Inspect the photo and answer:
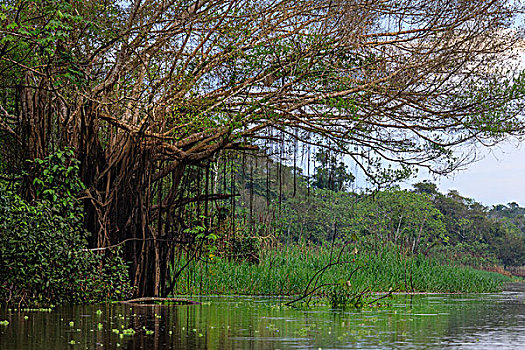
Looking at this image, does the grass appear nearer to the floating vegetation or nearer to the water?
the floating vegetation

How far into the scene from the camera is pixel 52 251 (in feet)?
34.0

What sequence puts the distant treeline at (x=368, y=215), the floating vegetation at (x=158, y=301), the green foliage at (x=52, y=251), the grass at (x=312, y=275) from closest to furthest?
the green foliage at (x=52, y=251)
the floating vegetation at (x=158, y=301)
the grass at (x=312, y=275)
the distant treeline at (x=368, y=215)

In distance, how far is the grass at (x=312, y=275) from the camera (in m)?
16.2

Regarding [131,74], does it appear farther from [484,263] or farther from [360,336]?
[484,263]

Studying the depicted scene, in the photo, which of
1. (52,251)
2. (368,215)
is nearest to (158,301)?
(52,251)

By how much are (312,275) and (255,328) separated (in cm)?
1020

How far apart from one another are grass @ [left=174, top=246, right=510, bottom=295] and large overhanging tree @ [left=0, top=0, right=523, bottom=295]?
2.54 metres

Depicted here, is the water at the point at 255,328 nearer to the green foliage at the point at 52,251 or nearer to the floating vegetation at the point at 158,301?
the green foliage at the point at 52,251

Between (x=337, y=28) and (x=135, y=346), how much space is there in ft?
28.7

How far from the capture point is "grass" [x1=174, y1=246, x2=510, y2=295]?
1622 cm

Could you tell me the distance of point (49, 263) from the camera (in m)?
10.3

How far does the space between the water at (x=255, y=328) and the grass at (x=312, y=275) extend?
3922mm

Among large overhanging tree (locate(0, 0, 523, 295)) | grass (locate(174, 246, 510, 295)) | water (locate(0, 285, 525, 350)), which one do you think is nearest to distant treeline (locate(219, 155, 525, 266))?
grass (locate(174, 246, 510, 295))

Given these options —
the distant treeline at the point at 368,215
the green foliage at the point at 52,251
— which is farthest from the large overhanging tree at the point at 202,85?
the distant treeline at the point at 368,215
